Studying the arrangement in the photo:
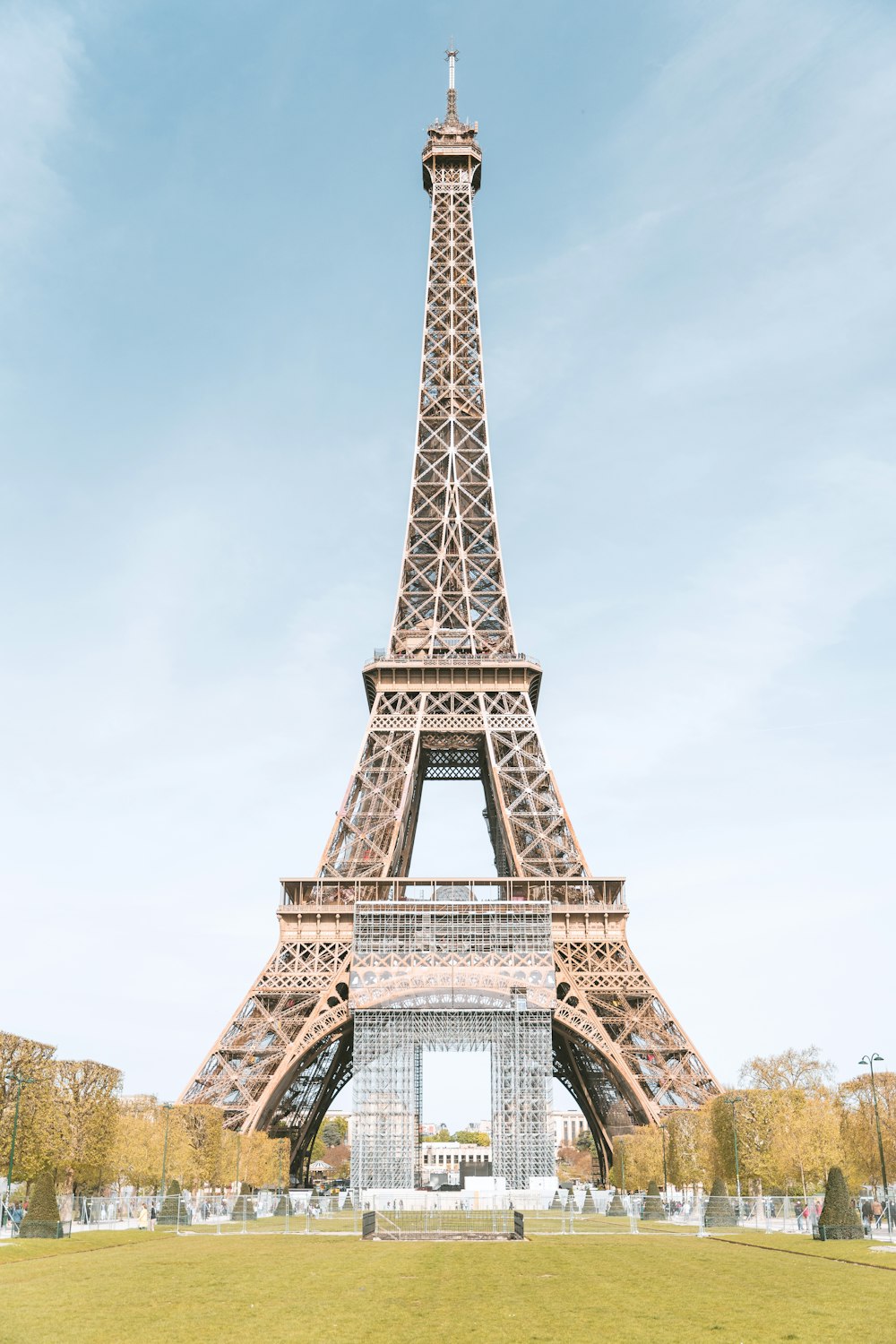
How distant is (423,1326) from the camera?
14391mm

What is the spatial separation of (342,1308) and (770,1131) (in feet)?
103

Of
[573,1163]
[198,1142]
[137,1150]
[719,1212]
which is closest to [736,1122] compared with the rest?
[719,1212]

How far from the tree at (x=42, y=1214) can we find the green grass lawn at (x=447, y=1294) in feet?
7.70

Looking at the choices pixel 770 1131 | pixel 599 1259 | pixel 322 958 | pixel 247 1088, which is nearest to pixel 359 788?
pixel 322 958

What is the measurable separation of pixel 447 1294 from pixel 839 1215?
1681cm

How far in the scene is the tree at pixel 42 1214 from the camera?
31094 millimetres

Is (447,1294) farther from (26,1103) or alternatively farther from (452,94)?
(452,94)

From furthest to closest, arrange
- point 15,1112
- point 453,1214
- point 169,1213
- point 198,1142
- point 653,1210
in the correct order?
point 198,1142, point 653,1210, point 169,1213, point 453,1214, point 15,1112

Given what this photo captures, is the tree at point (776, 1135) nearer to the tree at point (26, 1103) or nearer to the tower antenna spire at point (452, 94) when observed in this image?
the tree at point (26, 1103)

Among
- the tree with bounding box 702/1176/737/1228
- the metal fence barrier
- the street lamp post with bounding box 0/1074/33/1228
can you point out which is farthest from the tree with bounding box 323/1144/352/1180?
the street lamp post with bounding box 0/1074/33/1228

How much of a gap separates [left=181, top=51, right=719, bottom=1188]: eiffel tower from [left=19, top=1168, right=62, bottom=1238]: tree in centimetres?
1357

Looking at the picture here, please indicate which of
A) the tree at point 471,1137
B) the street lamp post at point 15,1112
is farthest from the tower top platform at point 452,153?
the tree at point 471,1137

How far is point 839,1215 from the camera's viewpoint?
30344 millimetres

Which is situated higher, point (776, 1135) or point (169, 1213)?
point (776, 1135)
